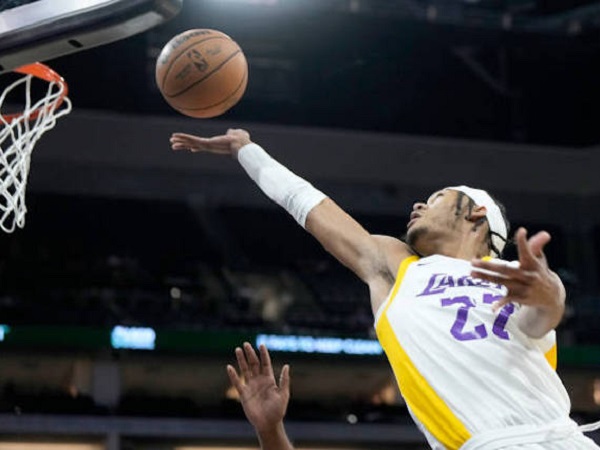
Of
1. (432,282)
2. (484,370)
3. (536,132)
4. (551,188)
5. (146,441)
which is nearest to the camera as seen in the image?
(484,370)

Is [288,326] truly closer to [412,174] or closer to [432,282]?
[412,174]

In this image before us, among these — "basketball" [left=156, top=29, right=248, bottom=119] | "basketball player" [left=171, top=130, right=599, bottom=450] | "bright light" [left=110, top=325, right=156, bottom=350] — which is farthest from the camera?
"bright light" [left=110, top=325, right=156, bottom=350]

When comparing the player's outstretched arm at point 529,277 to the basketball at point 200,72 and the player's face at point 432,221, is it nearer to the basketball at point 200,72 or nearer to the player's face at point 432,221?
the player's face at point 432,221

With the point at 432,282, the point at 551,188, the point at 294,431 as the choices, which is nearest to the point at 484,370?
the point at 432,282

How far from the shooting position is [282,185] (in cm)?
404

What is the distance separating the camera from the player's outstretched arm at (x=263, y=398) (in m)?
3.57

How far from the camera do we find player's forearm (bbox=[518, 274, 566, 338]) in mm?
3025

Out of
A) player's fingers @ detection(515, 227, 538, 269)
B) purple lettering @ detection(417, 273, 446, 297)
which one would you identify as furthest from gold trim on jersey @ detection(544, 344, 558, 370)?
player's fingers @ detection(515, 227, 538, 269)

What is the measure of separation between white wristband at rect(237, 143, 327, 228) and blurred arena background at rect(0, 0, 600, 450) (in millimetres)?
6773

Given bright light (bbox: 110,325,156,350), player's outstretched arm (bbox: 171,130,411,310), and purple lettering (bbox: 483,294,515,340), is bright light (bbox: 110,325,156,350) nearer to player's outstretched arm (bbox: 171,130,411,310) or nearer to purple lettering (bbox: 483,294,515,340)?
player's outstretched arm (bbox: 171,130,411,310)

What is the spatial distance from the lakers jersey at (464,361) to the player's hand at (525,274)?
0.36 metres

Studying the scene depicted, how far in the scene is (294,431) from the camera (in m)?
10.8

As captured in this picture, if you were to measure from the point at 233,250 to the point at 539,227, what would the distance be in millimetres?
4070

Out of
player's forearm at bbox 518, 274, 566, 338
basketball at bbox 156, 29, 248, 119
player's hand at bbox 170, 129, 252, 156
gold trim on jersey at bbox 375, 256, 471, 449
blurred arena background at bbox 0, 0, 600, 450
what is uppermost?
blurred arena background at bbox 0, 0, 600, 450
